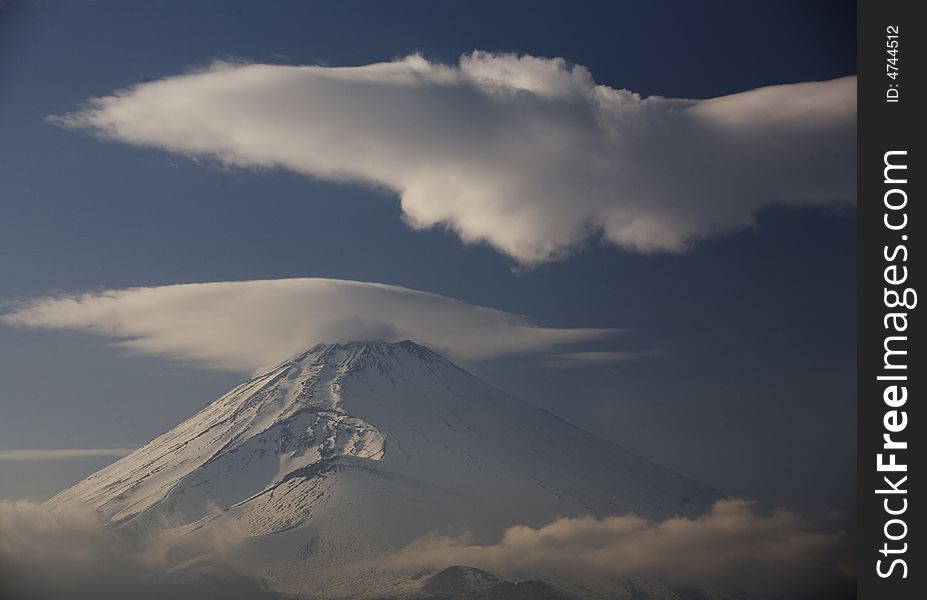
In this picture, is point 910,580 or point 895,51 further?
point 895,51

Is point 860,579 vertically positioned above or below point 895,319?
below

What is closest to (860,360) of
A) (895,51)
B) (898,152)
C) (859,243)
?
(859,243)

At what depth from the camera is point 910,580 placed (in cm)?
4834

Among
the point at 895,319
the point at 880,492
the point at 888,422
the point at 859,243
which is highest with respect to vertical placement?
the point at 859,243

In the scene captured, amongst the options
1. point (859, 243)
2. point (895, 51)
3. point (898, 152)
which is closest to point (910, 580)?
point (859, 243)

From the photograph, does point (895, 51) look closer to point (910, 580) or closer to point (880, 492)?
point (880, 492)

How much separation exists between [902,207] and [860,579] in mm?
17211

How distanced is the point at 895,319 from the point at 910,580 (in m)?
11.7

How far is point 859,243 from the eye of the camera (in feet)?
168

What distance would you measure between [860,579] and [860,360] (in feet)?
32.9

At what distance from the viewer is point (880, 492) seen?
161 ft

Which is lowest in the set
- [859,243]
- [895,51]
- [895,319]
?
[895,319]

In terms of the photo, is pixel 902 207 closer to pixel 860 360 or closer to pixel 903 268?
pixel 903 268

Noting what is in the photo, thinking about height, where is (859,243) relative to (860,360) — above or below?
above
